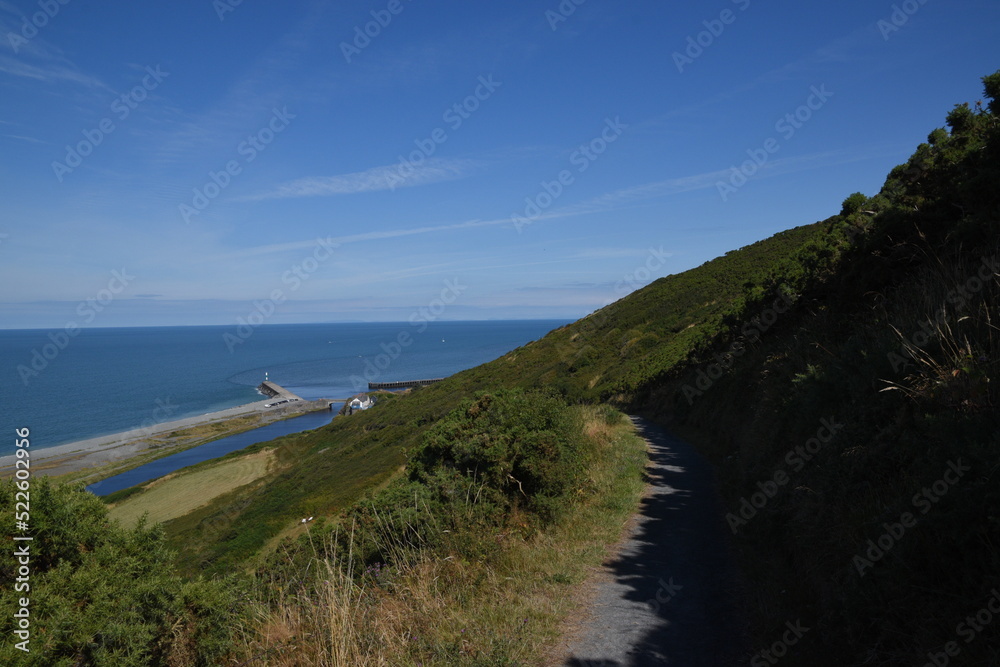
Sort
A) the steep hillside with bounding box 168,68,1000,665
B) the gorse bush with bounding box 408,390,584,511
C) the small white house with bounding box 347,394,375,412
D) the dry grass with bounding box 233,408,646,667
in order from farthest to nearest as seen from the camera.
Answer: the small white house with bounding box 347,394,375,412 < the gorse bush with bounding box 408,390,584,511 < the dry grass with bounding box 233,408,646,667 < the steep hillside with bounding box 168,68,1000,665

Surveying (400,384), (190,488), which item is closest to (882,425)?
(190,488)

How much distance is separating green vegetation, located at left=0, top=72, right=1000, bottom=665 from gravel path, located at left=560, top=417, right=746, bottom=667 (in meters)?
0.32

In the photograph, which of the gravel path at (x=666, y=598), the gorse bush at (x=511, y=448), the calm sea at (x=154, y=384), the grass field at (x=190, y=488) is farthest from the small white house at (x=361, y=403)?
the gravel path at (x=666, y=598)

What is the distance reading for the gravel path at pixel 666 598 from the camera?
4633 millimetres

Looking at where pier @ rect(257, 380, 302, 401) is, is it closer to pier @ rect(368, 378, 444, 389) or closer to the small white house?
pier @ rect(368, 378, 444, 389)

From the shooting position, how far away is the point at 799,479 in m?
7.04

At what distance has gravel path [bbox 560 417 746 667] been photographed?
15.2 ft

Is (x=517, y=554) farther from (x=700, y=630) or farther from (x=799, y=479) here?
(x=799, y=479)

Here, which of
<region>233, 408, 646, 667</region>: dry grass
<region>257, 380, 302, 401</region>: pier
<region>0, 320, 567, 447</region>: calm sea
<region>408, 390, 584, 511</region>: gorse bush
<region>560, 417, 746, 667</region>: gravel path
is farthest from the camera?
<region>257, 380, 302, 401</region>: pier

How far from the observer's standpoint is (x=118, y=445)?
58469 millimetres

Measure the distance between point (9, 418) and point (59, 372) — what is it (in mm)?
78868

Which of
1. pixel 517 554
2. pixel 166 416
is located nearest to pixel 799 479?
pixel 517 554

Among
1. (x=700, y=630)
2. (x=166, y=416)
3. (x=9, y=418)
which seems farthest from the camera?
(x=166, y=416)

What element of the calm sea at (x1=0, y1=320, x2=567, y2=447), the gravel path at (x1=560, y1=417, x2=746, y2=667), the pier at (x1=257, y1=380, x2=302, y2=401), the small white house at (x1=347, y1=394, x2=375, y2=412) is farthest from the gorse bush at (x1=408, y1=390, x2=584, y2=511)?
the pier at (x1=257, y1=380, x2=302, y2=401)
